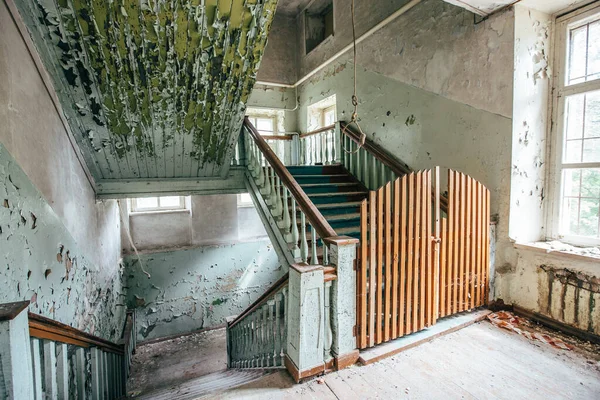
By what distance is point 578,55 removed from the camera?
2656 millimetres

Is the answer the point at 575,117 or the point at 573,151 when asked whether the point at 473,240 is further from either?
the point at 575,117

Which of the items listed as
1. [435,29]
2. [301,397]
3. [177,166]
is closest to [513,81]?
[435,29]

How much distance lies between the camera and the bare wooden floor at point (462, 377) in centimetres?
179

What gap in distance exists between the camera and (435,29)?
340cm

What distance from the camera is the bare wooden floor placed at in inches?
70.4

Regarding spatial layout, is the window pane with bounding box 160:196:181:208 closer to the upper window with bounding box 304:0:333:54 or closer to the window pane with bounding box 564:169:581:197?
the upper window with bounding box 304:0:333:54

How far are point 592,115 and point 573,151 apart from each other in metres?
0.33

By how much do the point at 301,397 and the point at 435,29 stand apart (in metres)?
3.92

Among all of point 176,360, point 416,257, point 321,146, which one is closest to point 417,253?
point 416,257

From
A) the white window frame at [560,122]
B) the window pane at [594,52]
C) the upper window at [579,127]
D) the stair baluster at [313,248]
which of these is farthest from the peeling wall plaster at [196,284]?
the window pane at [594,52]

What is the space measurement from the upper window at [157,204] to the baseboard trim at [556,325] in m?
5.05

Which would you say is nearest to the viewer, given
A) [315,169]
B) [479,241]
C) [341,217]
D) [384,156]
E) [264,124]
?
[479,241]

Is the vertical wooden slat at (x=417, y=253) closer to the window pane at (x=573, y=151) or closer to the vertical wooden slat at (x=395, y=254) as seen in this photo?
the vertical wooden slat at (x=395, y=254)

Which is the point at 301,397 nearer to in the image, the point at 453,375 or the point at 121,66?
the point at 453,375
